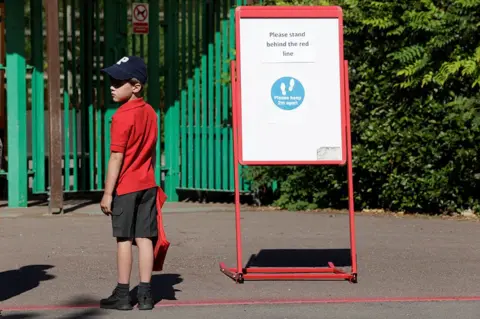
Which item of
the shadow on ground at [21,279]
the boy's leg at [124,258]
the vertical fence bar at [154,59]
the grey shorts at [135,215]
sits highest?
the vertical fence bar at [154,59]

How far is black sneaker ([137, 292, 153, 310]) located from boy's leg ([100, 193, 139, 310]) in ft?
0.24

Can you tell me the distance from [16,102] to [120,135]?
21.5 ft

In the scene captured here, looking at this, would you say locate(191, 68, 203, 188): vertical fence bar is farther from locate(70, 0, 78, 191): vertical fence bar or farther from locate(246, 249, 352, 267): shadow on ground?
locate(246, 249, 352, 267): shadow on ground

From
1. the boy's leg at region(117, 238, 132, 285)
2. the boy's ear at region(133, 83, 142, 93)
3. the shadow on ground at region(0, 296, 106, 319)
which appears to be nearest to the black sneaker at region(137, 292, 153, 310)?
the boy's leg at region(117, 238, 132, 285)

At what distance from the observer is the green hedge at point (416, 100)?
12.2m

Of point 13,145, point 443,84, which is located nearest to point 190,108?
point 13,145

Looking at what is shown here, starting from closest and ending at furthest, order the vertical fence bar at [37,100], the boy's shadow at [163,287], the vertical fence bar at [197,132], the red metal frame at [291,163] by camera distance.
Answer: the boy's shadow at [163,287] → the red metal frame at [291,163] → the vertical fence bar at [37,100] → the vertical fence bar at [197,132]

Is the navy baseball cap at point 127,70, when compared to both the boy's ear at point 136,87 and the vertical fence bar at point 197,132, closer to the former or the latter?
the boy's ear at point 136,87

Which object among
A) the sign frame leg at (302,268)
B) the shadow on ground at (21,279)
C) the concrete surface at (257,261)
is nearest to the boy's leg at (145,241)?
the concrete surface at (257,261)

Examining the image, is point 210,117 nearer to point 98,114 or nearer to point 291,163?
point 98,114

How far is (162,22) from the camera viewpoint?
14.3 metres

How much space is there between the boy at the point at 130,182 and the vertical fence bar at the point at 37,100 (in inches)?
248

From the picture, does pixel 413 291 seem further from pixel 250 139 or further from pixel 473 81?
pixel 473 81

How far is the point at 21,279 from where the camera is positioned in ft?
28.3
